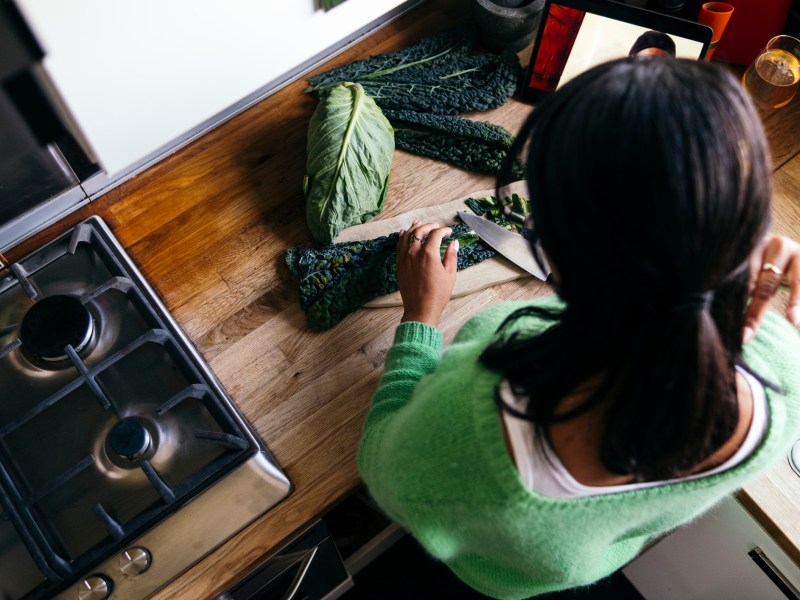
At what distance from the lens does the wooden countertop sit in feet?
2.52

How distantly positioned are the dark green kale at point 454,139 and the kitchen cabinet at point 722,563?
60 centimetres

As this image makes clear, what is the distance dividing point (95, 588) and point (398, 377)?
413 mm

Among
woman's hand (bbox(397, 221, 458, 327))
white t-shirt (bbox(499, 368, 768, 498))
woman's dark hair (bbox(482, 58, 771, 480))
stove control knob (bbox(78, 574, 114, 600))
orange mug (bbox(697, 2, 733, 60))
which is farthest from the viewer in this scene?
orange mug (bbox(697, 2, 733, 60))

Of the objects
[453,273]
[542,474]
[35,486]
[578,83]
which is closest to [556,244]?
[578,83]

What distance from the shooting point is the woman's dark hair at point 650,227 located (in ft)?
1.30

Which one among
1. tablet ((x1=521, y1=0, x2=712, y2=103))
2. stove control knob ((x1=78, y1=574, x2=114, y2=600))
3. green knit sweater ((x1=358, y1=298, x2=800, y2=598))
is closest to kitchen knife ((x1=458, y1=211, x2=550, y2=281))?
green knit sweater ((x1=358, y1=298, x2=800, y2=598))

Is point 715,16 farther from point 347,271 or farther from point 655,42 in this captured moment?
point 347,271

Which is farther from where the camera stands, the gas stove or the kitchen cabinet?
the kitchen cabinet

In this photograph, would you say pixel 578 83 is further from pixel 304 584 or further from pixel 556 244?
pixel 304 584

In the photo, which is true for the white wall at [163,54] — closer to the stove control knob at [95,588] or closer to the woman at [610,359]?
the woman at [610,359]

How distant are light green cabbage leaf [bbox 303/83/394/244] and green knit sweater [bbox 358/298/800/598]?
0.21 m

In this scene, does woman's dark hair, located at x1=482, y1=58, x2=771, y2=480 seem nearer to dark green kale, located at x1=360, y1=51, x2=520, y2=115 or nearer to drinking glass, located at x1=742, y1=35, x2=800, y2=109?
dark green kale, located at x1=360, y1=51, x2=520, y2=115

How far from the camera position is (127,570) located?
72 cm

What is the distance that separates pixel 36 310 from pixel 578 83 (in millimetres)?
690
